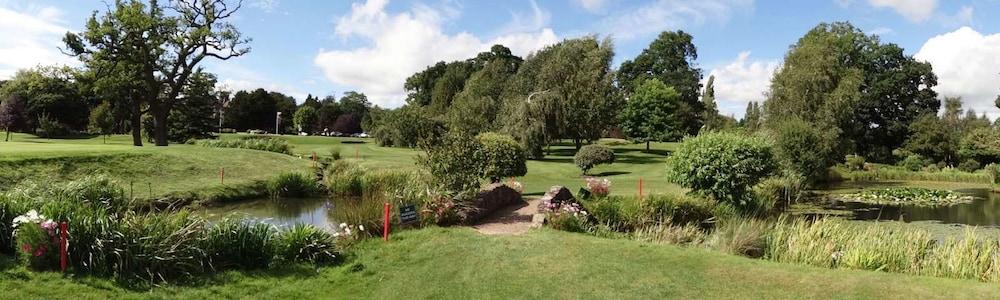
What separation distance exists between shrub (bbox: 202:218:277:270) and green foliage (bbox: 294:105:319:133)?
8799cm

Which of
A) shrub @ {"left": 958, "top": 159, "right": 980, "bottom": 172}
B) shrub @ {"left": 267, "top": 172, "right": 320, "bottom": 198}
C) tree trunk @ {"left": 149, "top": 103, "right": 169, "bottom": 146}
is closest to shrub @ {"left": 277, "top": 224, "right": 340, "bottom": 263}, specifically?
shrub @ {"left": 267, "top": 172, "right": 320, "bottom": 198}

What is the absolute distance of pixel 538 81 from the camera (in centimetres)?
4169

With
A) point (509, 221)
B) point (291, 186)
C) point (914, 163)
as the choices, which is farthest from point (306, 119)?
point (509, 221)

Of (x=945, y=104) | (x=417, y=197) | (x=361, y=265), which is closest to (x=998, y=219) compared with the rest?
(x=417, y=197)

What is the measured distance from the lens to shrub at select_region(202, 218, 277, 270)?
9008 millimetres

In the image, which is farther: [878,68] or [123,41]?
[878,68]

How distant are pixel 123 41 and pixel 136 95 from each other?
25.1ft

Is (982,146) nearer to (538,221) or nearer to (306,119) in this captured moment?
(538,221)

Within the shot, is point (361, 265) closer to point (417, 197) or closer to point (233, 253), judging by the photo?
point (233, 253)

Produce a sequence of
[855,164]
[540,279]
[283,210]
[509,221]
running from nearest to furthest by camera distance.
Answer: [540,279], [509,221], [283,210], [855,164]

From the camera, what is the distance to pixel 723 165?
638 inches

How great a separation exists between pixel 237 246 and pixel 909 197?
26.8 meters

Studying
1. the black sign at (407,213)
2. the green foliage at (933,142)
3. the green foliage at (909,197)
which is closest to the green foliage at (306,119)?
the green foliage at (933,142)

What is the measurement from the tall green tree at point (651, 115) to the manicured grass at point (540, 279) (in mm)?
43804
